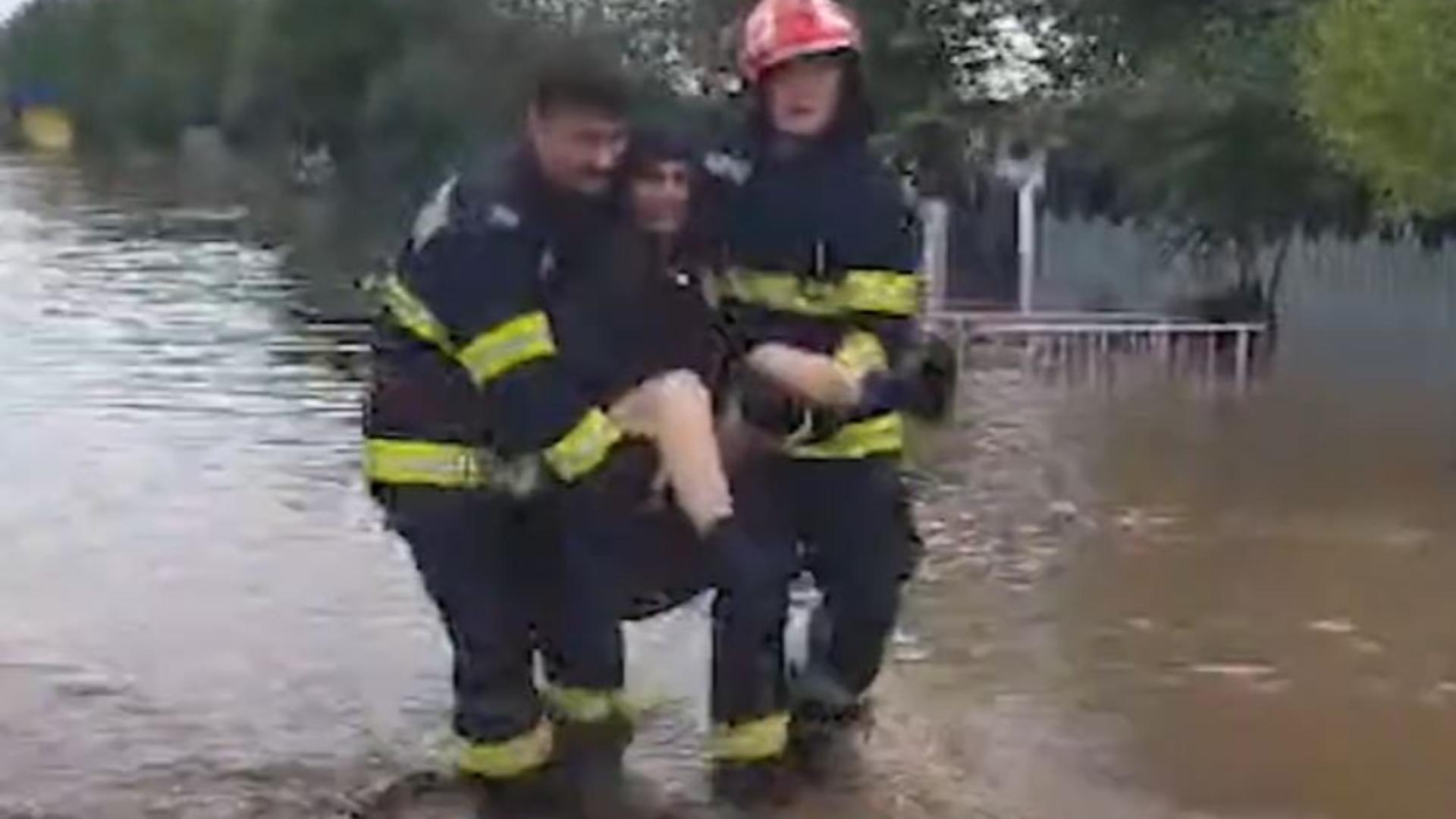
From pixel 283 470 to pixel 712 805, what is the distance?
582 centimetres

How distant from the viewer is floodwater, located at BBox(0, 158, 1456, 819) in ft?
21.2

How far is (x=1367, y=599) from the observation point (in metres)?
8.95

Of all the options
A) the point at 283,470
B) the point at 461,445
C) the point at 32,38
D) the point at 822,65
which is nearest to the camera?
the point at 461,445

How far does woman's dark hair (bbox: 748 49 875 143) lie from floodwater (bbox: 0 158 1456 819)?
53.4 inches

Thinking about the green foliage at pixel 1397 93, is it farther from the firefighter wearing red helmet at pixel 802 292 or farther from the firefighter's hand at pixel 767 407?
the firefighter's hand at pixel 767 407

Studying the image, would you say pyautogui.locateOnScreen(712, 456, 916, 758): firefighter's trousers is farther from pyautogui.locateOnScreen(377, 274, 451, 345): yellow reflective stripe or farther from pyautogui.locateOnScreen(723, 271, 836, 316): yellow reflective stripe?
pyautogui.locateOnScreen(377, 274, 451, 345): yellow reflective stripe

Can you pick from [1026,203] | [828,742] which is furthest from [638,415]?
[1026,203]

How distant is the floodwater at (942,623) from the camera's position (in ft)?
21.2

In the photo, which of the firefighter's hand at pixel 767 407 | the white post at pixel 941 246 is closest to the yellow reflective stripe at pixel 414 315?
the firefighter's hand at pixel 767 407

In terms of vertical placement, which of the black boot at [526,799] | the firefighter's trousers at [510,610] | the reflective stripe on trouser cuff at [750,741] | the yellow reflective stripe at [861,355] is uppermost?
the yellow reflective stripe at [861,355]

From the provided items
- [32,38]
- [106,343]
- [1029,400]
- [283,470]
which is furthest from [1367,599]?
[32,38]

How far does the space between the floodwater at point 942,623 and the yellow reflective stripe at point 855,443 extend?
0.70 m

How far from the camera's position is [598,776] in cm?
607

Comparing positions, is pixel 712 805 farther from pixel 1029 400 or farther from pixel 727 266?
pixel 1029 400
